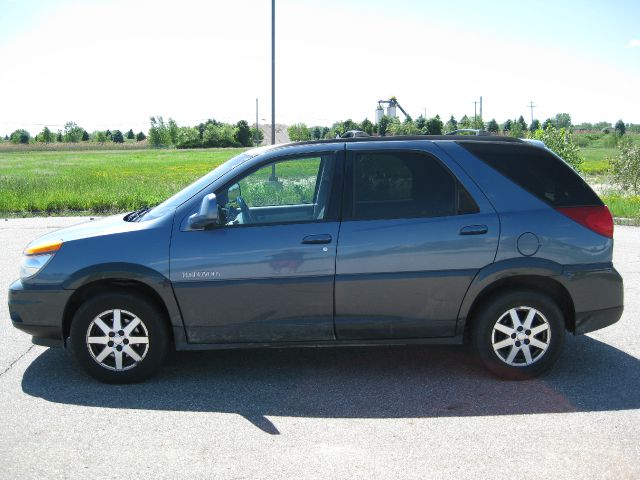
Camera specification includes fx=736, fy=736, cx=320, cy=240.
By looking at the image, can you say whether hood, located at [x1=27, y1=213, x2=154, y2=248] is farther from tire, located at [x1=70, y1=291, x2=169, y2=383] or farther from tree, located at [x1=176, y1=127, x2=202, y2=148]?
tree, located at [x1=176, y1=127, x2=202, y2=148]

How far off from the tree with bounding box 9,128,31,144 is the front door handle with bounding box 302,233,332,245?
15843 centimetres

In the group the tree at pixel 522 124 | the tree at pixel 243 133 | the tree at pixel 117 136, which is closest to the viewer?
the tree at pixel 522 124

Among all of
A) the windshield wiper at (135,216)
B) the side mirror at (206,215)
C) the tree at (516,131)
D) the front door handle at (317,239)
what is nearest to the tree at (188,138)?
the tree at (516,131)

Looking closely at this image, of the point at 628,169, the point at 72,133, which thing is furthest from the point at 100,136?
the point at 628,169

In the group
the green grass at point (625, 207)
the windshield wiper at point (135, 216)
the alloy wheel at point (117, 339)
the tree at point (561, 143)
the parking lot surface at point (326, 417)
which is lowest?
the parking lot surface at point (326, 417)

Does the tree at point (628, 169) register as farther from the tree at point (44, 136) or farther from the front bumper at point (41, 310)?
the tree at point (44, 136)

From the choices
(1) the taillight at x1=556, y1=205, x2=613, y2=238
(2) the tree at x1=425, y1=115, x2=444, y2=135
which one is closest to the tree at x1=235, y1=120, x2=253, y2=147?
(2) the tree at x1=425, y1=115, x2=444, y2=135

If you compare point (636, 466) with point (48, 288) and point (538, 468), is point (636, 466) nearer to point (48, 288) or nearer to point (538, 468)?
point (538, 468)

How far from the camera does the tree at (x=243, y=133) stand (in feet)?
459

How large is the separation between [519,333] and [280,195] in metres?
2.21

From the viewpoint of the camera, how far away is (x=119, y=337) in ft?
17.2

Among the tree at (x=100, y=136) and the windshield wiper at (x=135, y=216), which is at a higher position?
the tree at (x=100, y=136)

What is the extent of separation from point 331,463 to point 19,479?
5.31 feet

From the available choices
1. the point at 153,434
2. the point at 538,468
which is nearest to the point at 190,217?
the point at 153,434
